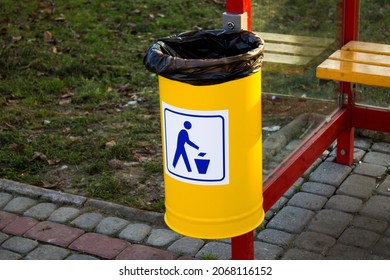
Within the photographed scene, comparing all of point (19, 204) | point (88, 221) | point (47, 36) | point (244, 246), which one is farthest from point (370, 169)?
point (47, 36)

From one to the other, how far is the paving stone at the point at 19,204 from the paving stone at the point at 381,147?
2055 millimetres

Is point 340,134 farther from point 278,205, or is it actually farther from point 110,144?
point 110,144

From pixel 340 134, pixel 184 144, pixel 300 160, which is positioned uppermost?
pixel 184 144

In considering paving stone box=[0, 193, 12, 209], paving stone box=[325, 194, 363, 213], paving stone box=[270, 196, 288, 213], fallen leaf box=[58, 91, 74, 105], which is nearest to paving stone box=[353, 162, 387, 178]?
paving stone box=[325, 194, 363, 213]

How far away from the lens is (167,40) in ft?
12.3

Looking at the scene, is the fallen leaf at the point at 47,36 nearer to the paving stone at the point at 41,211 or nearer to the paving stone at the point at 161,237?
the paving stone at the point at 41,211

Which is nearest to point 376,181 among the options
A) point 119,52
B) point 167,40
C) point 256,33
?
point 256,33

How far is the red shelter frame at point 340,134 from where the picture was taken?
4129mm

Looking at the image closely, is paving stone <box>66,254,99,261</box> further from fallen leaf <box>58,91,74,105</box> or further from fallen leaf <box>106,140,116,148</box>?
fallen leaf <box>58,91,74,105</box>

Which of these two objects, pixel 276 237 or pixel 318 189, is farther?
pixel 318 189

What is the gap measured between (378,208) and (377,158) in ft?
1.97

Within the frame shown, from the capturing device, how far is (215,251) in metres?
4.21

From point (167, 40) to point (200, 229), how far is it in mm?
832

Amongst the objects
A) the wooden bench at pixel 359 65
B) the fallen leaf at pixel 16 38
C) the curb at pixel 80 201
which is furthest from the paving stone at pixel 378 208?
the fallen leaf at pixel 16 38
